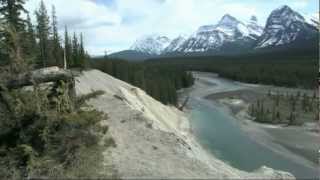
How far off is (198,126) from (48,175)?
5192cm

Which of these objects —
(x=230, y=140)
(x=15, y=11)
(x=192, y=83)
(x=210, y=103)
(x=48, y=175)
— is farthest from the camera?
(x=192, y=83)

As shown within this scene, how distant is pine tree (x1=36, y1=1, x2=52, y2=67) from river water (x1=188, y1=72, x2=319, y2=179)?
24.7m

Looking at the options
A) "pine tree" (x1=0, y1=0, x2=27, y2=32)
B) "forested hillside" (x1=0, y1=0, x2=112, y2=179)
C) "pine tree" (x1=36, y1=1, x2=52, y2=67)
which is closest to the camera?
"forested hillside" (x1=0, y1=0, x2=112, y2=179)

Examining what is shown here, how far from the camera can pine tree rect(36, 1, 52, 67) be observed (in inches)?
2650

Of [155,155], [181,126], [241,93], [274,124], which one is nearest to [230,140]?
[181,126]

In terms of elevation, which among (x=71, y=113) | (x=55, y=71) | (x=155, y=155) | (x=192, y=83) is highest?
(x=55, y=71)

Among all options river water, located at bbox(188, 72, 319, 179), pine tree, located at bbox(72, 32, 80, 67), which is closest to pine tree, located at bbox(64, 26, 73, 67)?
pine tree, located at bbox(72, 32, 80, 67)

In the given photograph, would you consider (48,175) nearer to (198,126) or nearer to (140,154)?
(140,154)

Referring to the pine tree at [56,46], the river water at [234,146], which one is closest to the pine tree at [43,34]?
the pine tree at [56,46]

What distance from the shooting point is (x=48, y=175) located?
15.9 m

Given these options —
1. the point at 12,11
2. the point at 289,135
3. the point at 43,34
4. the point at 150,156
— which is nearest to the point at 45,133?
the point at 150,156

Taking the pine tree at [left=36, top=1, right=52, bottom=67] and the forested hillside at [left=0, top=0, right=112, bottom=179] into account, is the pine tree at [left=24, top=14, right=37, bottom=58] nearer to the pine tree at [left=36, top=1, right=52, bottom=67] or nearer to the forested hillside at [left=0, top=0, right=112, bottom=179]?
the pine tree at [left=36, top=1, right=52, bottom=67]

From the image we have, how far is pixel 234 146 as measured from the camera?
170ft

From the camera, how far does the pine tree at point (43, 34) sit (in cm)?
6731
